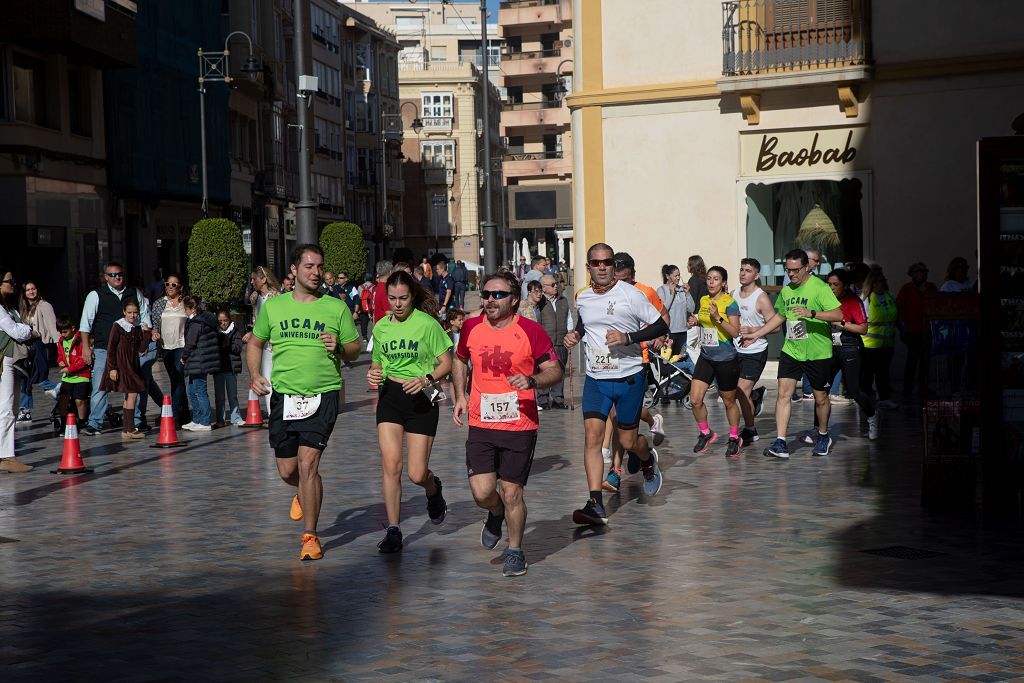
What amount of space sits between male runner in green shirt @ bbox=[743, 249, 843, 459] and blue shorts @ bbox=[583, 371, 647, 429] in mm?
3173

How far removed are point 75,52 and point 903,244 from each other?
20911 mm

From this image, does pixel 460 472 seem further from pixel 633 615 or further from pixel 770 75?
pixel 770 75

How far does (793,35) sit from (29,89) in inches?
721

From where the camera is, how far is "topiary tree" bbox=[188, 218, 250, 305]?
126 feet

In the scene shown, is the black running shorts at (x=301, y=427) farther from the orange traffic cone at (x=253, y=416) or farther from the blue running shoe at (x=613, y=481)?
the orange traffic cone at (x=253, y=416)

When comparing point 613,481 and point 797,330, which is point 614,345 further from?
point 797,330

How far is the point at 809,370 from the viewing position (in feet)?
46.5

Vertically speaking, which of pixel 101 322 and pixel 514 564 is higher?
pixel 101 322

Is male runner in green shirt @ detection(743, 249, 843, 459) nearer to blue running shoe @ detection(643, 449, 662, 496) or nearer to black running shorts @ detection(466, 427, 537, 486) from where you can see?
blue running shoe @ detection(643, 449, 662, 496)

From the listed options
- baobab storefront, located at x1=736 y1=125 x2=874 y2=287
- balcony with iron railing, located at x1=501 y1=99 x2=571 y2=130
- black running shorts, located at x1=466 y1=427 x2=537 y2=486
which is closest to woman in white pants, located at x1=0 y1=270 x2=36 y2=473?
black running shorts, located at x1=466 y1=427 x2=537 y2=486

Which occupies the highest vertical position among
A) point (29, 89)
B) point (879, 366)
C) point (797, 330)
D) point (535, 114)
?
point (535, 114)

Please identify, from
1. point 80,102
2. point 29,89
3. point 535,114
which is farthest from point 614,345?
point 535,114

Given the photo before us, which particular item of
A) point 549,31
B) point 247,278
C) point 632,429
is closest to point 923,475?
point 632,429

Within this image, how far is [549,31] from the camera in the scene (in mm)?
90812
